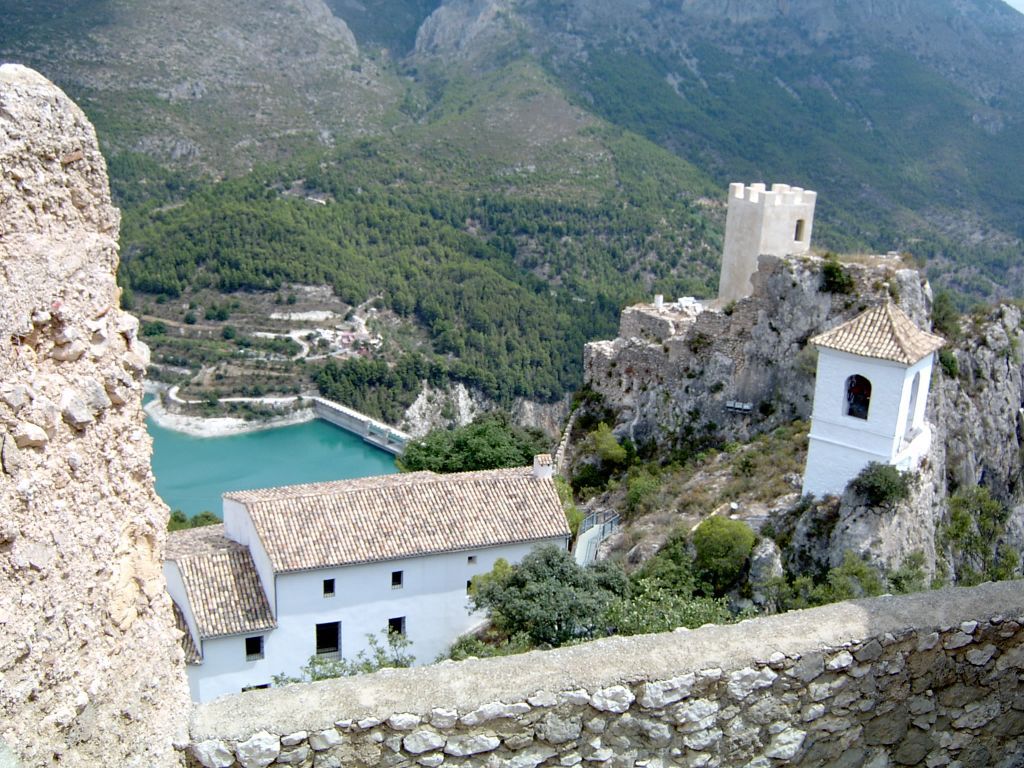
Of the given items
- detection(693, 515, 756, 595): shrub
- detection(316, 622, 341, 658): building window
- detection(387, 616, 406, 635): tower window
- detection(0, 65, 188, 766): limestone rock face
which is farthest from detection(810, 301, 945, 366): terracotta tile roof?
detection(0, 65, 188, 766): limestone rock face

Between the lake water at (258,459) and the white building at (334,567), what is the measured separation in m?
33.0

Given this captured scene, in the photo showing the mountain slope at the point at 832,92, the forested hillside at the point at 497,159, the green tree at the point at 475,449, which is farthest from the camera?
the mountain slope at the point at 832,92

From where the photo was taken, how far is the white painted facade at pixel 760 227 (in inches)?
765

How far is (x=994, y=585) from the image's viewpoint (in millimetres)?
4184

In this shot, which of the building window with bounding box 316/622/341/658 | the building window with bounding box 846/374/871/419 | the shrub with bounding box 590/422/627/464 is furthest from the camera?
the shrub with bounding box 590/422/627/464

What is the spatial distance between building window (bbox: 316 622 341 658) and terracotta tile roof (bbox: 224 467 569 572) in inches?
41.2

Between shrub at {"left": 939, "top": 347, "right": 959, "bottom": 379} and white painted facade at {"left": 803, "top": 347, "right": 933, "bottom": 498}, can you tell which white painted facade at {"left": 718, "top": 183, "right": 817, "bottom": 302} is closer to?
shrub at {"left": 939, "top": 347, "right": 959, "bottom": 379}

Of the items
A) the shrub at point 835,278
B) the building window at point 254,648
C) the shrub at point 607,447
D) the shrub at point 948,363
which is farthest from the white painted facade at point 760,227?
the building window at point 254,648

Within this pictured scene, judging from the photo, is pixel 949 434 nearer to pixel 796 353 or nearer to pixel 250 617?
pixel 796 353

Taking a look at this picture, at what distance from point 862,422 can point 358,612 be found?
741 cm

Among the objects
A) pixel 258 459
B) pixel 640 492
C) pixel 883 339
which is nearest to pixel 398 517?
pixel 640 492

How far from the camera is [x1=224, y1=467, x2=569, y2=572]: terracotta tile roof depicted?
1456 cm

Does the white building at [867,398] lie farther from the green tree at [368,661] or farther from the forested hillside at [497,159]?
the forested hillside at [497,159]

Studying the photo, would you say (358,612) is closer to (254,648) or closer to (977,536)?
(254,648)
